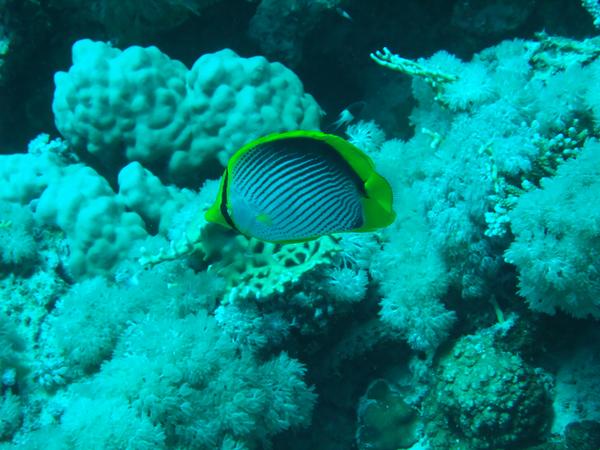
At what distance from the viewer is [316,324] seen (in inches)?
125

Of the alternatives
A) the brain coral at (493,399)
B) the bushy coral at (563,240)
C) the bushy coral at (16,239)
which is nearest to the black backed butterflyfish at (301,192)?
the bushy coral at (563,240)

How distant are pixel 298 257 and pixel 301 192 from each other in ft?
4.34

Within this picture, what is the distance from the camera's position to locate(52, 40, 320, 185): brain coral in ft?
13.4

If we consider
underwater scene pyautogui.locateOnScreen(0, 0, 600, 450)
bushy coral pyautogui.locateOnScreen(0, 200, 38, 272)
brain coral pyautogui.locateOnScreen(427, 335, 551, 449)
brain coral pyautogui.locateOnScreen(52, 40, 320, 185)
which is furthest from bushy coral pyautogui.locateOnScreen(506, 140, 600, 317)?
bushy coral pyautogui.locateOnScreen(0, 200, 38, 272)

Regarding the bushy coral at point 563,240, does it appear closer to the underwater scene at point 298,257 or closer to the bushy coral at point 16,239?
the underwater scene at point 298,257

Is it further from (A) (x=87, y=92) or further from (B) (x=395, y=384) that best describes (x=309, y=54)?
(B) (x=395, y=384)

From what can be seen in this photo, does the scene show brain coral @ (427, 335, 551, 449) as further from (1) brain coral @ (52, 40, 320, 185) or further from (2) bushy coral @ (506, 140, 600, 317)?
(1) brain coral @ (52, 40, 320, 185)

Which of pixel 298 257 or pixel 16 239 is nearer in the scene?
pixel 298 257

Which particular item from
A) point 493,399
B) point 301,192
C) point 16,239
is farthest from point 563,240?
point 16,239

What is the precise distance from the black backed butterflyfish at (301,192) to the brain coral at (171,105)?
2360 millimetres

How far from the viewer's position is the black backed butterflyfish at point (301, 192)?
1.76 metres

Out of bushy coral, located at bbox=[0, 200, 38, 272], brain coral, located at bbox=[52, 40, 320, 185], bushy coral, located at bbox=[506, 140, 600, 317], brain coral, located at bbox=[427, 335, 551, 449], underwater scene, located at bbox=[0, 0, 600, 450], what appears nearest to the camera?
bushy coral, located at bbox=[506, 140, 600, 317]

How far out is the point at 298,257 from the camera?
3.08m

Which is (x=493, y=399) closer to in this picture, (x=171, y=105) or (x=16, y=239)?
(x=171, y=105)
